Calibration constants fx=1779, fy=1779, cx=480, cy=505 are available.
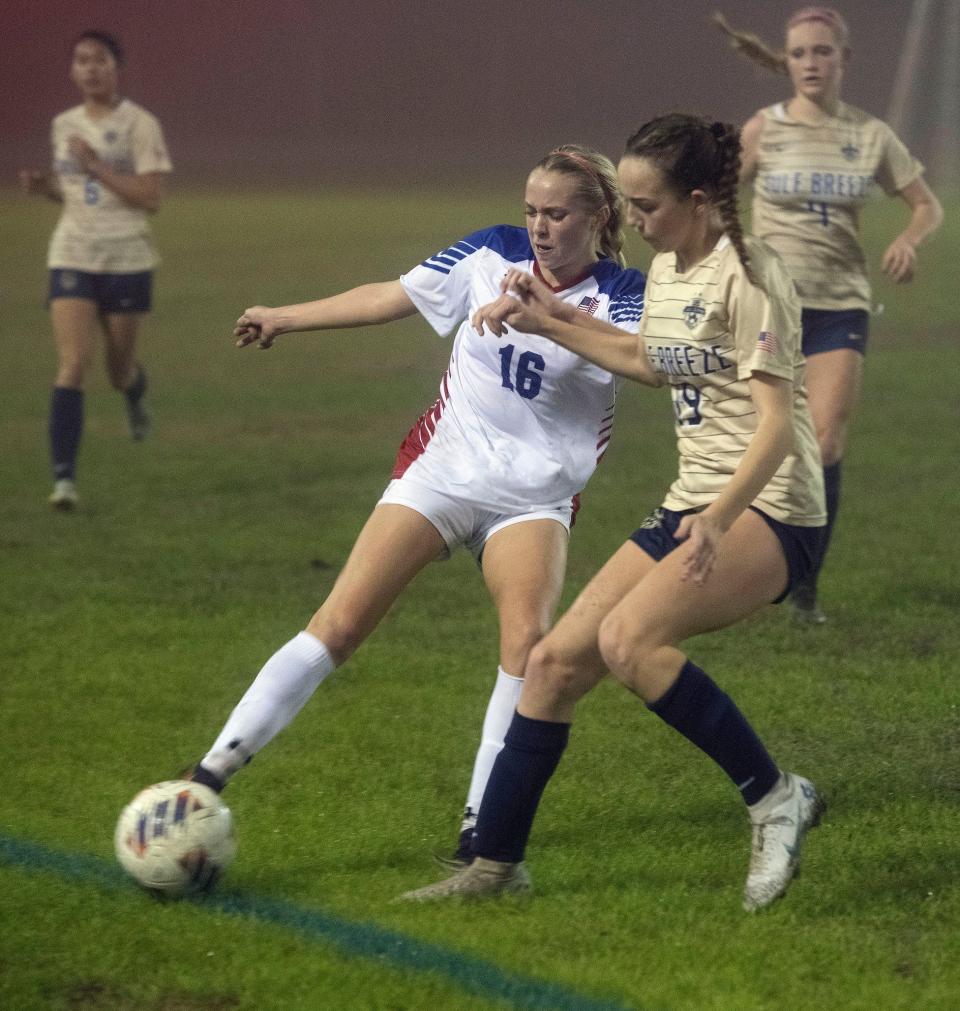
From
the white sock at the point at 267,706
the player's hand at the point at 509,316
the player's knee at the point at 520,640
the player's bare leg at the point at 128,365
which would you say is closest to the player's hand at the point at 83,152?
the player's bare leg at the point at 128,365

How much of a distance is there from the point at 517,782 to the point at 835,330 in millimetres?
3580

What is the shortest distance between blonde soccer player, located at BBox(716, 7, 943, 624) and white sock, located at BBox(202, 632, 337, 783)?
3.22m

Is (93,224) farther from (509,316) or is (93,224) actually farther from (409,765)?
(509,316)

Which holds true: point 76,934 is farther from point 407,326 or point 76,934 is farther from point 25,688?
point 407,326

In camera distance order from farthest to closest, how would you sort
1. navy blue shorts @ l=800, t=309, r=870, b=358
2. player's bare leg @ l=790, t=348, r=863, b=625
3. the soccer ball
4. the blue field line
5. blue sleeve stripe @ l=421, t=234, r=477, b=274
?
1. navy blue shorts @ l=800, t=309, r=870, b=358
2. player's bare leg @ l=790, t=348, r=863, b=625
3. blue sleeve stripe @ l=421, t=234, r=477, b=274
4. the soccer ball
5. the blue field line

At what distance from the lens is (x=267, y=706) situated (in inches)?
171

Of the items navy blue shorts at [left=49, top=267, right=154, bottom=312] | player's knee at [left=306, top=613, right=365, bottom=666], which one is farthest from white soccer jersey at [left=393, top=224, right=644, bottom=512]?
navy blue shorts at [left=49, top=267, right=154, bottom=312]

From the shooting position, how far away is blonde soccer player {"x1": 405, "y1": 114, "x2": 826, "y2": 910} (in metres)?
3.87

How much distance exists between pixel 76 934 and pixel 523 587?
135 cm

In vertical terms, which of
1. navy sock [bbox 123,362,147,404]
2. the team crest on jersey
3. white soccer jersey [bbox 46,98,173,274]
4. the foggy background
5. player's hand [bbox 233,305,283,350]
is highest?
the team crest on jersey

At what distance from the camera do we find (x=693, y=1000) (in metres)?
3.63

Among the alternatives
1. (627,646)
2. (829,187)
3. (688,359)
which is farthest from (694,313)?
(829,187)

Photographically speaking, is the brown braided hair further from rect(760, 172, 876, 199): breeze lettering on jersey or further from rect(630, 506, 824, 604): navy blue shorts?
rect(760, 172, 876, 199): breeze lettering on jersey

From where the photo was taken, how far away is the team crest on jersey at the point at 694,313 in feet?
13.0
